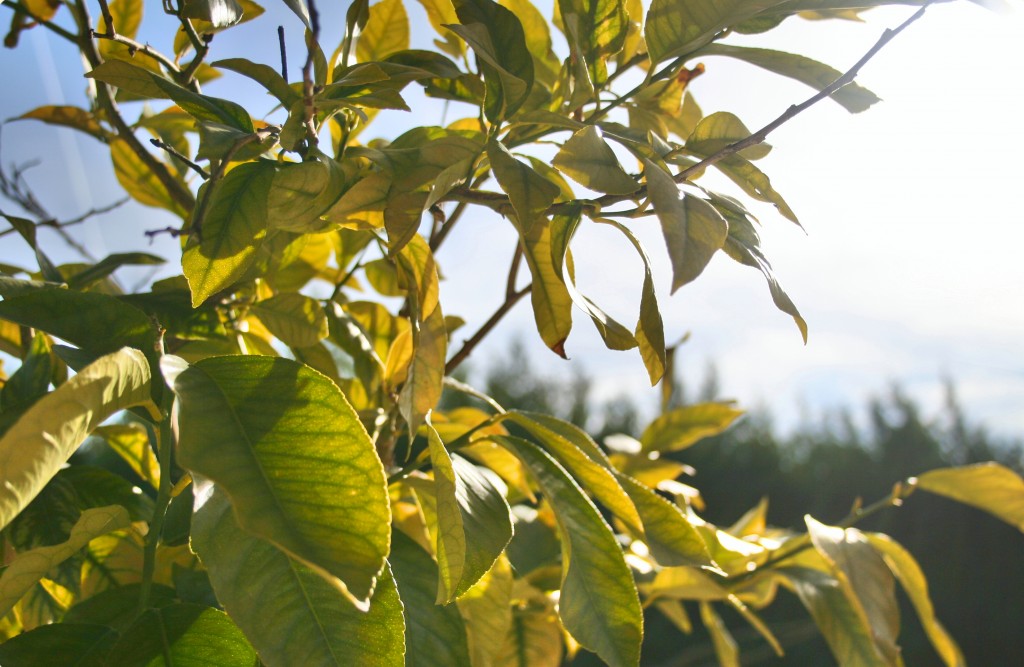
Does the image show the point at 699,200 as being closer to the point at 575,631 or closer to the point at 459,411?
the point at 575,631

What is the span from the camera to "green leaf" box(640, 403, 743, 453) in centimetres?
57

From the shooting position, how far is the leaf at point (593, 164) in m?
0.24

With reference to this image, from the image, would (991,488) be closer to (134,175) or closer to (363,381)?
(363,381)

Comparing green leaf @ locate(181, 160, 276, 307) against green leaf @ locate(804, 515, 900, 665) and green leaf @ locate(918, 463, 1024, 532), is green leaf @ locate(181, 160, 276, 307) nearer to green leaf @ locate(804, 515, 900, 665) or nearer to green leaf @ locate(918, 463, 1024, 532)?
green leaf @ locate(804, 515, 900, 665)

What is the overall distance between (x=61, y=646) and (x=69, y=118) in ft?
1.03

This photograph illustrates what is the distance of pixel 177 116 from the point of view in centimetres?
42

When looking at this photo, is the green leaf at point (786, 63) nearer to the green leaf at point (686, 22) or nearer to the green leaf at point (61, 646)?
the green leaf at point (686, 22)

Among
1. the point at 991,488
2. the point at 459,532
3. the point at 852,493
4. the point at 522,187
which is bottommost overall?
the point at 852,493

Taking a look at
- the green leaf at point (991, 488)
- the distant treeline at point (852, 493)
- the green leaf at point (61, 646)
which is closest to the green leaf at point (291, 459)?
the green leaf at point (61, 646)

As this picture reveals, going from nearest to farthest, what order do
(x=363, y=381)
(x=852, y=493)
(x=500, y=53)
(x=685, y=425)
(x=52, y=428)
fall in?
(x=52, y=428), (x=500, y=53), (x=363, y=381), (x=685, y=425), (x=852, y=493)

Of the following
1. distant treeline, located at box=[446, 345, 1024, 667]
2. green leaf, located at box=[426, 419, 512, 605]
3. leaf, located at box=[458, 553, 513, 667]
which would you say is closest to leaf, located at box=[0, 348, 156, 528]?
green leaf, located at box=[426, 419, 512, 605]

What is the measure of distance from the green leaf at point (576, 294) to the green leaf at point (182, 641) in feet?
0.51

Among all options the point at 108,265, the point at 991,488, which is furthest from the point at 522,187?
the point at 991,488

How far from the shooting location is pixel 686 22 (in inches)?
11.9
